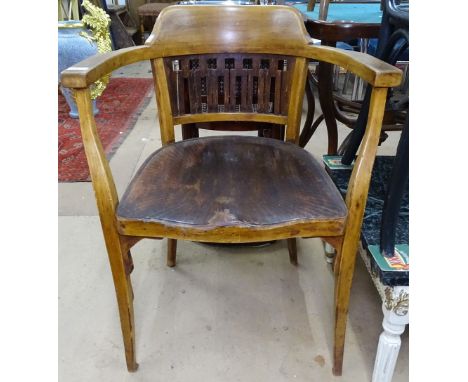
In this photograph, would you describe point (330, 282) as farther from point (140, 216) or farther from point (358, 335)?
point (140, 216)

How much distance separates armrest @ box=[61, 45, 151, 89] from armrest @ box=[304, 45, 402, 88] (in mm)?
436

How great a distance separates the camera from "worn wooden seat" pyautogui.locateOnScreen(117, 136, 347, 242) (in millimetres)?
723

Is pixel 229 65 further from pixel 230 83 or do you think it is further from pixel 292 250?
pixel 292 250

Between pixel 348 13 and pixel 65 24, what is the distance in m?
1.82

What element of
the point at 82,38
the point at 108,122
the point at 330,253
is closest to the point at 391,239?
the point at 330,253

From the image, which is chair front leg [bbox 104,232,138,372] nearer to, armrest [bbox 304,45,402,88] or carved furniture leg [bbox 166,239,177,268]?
carved furniture leg [bbox 166,239,177,268]

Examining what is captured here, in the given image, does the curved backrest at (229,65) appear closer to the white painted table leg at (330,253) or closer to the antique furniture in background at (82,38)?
the white painted table leg at (330,253)

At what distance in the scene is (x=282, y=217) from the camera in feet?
2.37

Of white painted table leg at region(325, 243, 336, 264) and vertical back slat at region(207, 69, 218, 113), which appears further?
white painted table leg at region(325, 243, 336, 264)

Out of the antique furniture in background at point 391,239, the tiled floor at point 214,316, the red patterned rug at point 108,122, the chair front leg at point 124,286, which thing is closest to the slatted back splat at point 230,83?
the antique furniture in background at point 391,239

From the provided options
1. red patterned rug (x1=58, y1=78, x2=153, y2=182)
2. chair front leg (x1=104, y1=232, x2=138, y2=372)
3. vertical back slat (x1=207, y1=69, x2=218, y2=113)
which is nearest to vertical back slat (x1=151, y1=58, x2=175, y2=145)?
vertical back slat (x1=207, y1=69, x2=218, y2=113)

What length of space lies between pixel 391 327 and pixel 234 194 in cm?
44

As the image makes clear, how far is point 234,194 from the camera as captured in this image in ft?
2.60

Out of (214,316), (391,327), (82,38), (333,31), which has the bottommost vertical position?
(214,316)
